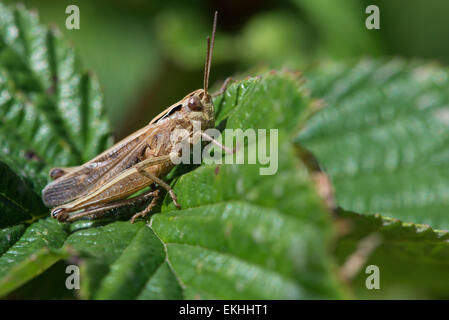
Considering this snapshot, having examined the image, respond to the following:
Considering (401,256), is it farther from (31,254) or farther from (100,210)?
(31,254)

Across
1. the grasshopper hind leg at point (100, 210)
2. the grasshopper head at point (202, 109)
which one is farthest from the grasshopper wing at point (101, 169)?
the grasshopper head at point (202, 109)

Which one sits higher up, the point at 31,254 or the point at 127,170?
the point at 127,170

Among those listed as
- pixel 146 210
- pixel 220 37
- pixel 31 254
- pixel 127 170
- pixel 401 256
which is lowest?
pixel 401 256

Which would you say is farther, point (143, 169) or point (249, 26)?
point (249, 26)

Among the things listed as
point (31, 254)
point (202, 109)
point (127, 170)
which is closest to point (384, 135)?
point (202, 109)
